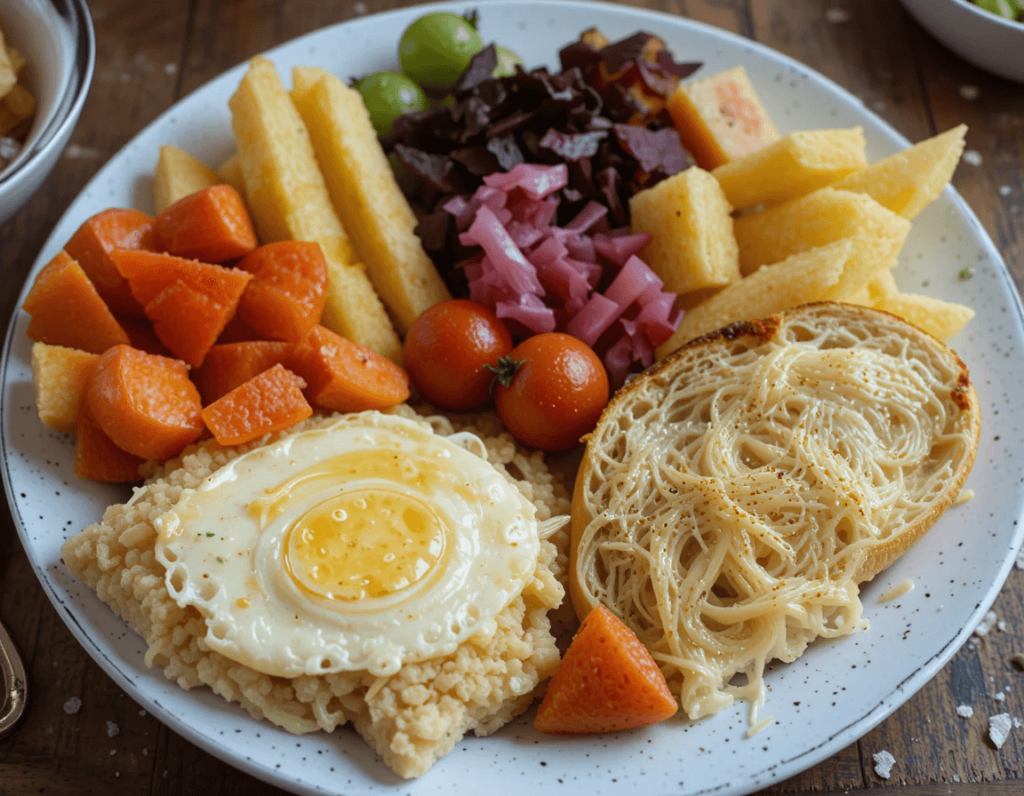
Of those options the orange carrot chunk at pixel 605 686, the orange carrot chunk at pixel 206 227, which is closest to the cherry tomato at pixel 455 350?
A: the orange carrot chunk at pixel 206 227

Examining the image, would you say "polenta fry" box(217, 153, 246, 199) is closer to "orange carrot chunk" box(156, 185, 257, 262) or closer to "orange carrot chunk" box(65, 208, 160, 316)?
"orange carrot chunk" box(156, 185, 257, 262)

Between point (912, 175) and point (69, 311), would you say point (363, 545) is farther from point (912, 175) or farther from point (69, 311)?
point (912, 175)

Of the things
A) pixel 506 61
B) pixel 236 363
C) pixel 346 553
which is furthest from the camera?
pixel 506 61

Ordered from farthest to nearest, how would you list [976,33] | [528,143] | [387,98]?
[976,33]
[387,98]
[528,143]

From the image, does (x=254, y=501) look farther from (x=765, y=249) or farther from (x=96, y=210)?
(x=765, y=249)

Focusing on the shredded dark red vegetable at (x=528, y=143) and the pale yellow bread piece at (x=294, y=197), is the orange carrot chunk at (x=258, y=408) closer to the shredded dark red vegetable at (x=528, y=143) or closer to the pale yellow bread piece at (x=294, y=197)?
the pale yellow bread piece at (x=294, y=197)

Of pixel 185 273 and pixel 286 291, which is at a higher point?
pixel 185 273

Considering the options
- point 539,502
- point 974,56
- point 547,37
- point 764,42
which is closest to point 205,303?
point 539,502

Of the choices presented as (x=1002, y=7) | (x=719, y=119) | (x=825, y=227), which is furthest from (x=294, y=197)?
(x=1002, y=7)
